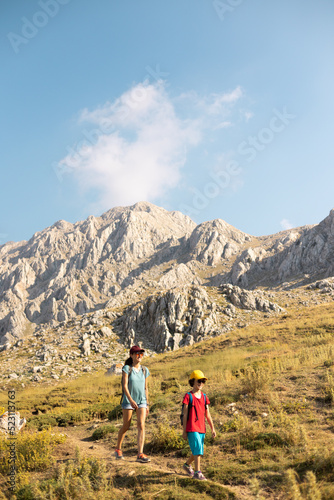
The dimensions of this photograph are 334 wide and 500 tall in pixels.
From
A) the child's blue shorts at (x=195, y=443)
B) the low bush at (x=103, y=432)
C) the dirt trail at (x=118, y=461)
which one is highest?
the child's blue shorts at (x=195, y=443)

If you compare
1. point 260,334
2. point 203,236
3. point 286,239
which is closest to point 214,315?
point 260,334

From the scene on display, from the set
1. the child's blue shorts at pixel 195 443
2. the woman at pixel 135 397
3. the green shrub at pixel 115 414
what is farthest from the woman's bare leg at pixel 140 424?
the green shrub at pixel 115 414

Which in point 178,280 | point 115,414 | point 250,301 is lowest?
point 115,414

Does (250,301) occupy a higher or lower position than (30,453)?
higher

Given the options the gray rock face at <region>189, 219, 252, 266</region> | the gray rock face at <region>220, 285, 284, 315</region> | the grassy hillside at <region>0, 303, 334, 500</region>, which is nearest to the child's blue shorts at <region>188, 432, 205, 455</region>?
the grassy hillside at <region>0, 303, 334, 500</region>

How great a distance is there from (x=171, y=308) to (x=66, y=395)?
91.3 ft

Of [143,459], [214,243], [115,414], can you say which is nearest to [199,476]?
[143,459]

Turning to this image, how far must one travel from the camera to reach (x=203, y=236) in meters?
185

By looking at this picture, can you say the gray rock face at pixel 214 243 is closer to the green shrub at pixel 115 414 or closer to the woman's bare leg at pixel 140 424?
the green shrub at pixel 115 414

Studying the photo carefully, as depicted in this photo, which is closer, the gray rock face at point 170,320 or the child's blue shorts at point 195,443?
the child's blue shorts at point 195,443

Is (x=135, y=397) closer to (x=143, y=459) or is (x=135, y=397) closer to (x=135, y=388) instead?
(x=135, y=388)

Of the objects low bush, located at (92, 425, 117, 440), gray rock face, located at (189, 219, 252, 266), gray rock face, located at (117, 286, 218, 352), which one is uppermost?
gray rock face, located at (189, 219, 252, 266)

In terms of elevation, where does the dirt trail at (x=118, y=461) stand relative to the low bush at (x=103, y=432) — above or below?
above

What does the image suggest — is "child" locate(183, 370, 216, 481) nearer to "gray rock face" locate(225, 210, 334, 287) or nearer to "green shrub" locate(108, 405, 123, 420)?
"green shrub" locate(108, 405, 123, 420)
